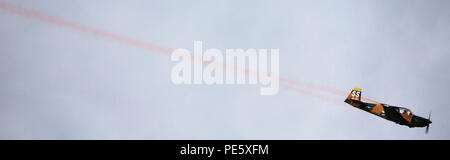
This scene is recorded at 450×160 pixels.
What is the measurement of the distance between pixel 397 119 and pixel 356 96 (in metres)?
8.74
